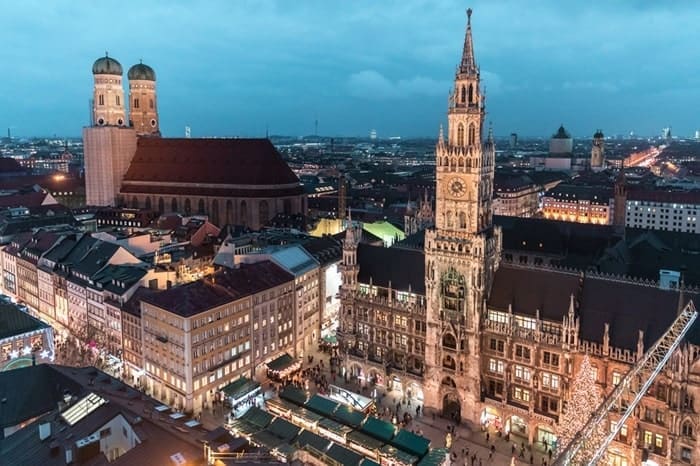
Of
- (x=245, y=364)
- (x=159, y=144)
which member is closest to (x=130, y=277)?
(x=245, y=364)

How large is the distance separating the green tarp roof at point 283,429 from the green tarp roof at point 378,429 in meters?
7.14

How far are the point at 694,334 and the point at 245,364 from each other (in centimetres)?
5469

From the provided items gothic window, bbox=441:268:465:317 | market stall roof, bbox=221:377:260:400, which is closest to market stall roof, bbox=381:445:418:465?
gothic window, bbox=441:268:465:317

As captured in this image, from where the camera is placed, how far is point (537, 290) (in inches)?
2753

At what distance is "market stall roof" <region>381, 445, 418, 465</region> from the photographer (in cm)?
5716

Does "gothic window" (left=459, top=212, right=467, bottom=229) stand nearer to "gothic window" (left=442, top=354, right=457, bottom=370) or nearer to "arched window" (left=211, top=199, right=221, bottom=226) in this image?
"gothic window" (left=442, top=354, right=457, bottom=370)

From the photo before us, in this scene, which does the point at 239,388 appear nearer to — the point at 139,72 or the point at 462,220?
the point at 462,220

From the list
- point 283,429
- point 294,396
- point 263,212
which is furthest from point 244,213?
point 283,429

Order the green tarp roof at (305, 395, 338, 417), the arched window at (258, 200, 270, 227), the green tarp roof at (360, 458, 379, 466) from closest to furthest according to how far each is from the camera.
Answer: the green tarp roof at (360, 458, 379, 466) < the green tarp roof at (305, 395, 338, 417) < the arched window at (258, 200, 270, 227)

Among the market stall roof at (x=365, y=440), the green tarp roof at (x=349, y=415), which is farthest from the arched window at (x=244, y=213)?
the market stall roof at (x=365, y=440)

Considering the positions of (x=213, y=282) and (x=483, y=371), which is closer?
(x=483, y=371)

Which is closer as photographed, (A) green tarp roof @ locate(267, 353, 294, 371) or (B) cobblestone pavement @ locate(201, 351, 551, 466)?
(B) cobblestone pavement @ locate(201, 351, 551, 466)

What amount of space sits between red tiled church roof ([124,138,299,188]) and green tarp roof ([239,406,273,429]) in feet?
347

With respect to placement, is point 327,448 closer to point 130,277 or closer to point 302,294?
point 302,294
